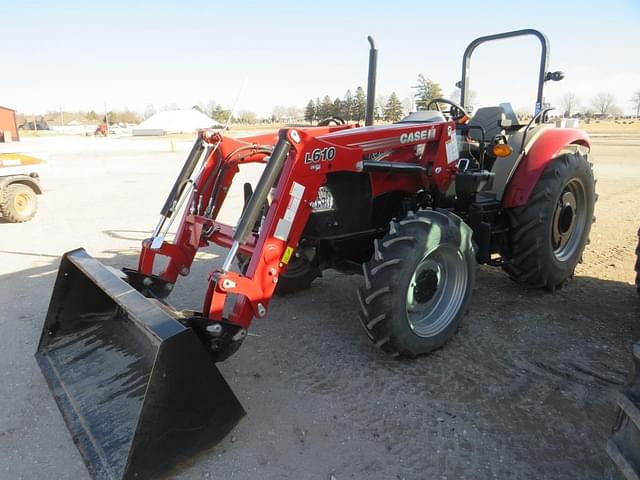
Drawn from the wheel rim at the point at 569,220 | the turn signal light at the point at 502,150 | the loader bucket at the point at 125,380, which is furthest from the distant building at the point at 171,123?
the loader bucket at the point at 125,380

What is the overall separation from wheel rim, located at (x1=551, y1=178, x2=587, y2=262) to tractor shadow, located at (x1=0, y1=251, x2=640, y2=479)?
1.48 ft

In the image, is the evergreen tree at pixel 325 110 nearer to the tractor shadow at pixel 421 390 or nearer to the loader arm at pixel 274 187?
the loader arm at pixel 274 187

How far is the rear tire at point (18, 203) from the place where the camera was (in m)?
8.39

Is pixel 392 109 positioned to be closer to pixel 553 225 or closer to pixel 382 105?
pixel 382 105

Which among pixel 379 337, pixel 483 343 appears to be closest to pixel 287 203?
pixel 379 337

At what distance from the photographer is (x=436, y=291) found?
354cm

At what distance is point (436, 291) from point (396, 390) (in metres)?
0.82

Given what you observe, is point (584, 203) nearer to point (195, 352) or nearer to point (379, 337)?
point (379, 337)

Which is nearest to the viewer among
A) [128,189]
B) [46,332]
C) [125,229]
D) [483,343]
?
[46,332]

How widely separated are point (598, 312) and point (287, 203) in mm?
3018

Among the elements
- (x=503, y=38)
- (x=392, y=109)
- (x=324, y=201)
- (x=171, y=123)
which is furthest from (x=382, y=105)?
(x=171, y=123)

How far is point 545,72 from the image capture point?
4.62 m

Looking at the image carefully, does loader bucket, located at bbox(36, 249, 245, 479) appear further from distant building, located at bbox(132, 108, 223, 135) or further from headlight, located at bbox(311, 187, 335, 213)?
distant building, located at bbox(132, 108, 223, 135)

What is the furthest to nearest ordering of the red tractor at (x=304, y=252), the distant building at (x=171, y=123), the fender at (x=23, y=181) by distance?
the distant building at (x=171, y=123) → the fender at (x=23, y=181) → the red tractor at (x=304, y=252)
